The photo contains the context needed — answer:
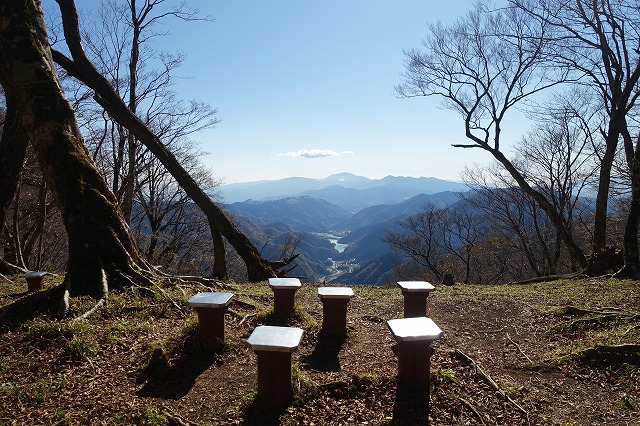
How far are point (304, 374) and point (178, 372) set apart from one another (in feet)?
4.18

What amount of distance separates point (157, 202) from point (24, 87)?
15.7 m

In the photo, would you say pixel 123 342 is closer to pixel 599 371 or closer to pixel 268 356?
pixel 268 356

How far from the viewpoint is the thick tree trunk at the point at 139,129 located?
7.37 m

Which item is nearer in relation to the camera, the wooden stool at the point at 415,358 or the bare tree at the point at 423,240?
the wooden stool at the point at 415,358

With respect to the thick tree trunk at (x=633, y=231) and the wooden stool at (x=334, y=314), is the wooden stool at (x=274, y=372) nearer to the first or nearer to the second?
Answer: the wooden stool at (x=334, y=314)

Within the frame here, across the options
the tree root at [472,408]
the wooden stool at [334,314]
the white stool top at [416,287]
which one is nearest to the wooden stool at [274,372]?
the tree root at [472,408]

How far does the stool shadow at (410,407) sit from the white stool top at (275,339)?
1041mm

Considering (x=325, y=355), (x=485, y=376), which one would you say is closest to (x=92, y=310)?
(x=325, y=355)

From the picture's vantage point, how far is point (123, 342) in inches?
161

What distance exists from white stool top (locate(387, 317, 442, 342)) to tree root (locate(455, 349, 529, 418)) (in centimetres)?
82

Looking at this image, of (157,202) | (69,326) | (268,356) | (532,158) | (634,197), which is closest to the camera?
(268,356)

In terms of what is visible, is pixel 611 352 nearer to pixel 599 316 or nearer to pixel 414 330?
pixel 599 316

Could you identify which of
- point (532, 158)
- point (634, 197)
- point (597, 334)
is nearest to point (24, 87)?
point (597, 334)

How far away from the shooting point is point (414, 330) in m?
3.48
